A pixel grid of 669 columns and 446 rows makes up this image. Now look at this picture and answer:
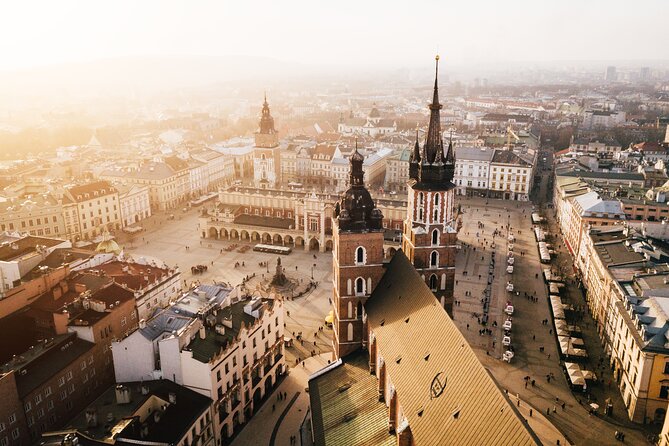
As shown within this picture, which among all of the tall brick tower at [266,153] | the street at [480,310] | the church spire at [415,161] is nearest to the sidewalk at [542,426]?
the street at [480,310]

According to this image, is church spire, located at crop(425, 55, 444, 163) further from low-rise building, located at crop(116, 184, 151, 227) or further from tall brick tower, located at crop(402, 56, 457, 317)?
low-rise building, located at crop(116, 184, 151, 227)

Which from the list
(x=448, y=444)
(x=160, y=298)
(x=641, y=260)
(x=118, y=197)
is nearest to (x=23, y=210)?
(x=118, y=197)

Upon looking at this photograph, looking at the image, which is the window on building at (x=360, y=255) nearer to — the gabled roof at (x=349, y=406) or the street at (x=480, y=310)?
the gabled roof at (x=349, y=406)

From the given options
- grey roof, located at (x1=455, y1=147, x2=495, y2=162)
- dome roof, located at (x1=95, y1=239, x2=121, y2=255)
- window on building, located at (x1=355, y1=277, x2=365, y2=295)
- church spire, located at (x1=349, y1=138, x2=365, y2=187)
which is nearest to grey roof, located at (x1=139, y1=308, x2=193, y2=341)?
window on building, located at (x1=355, y1=277, x2=365, y2=295)

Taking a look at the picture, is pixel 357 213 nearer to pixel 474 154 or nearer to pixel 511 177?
pixel 511 177

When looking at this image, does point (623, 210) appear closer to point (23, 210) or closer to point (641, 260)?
point (641, 260)

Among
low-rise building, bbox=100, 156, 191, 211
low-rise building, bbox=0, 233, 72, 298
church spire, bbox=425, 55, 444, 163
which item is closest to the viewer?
church spire, bbox=425, 55, 444, 163
